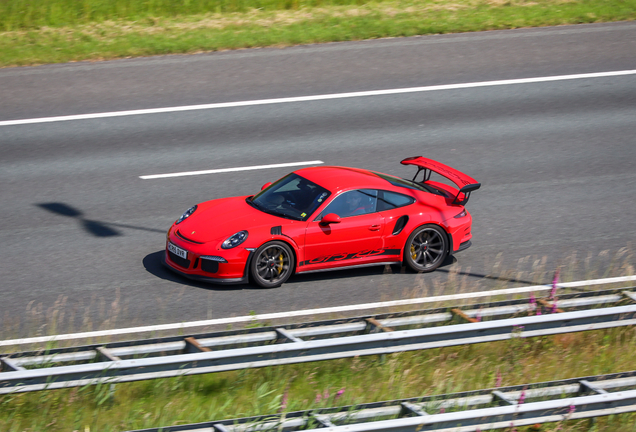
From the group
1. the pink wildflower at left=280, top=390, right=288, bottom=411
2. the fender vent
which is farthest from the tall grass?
the pink wildflower at left=280, top=390, right=288, bottom=411

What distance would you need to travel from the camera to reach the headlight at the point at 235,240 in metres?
9.42

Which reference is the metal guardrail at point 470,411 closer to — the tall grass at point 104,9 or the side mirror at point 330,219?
the side mirror at point 330,219

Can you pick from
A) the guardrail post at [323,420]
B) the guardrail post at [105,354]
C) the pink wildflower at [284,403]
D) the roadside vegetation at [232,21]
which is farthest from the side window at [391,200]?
the roadside vegetation at [232,21]

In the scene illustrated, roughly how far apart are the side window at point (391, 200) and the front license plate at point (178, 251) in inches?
101

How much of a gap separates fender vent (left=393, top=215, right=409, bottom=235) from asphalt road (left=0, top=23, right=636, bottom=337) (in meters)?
0.58

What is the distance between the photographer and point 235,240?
947 cm

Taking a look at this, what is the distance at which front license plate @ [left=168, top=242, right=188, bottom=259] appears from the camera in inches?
376

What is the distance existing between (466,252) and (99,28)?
483 inches

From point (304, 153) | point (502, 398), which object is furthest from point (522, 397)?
point (304, 153)

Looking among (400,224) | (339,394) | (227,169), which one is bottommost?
(339,394)

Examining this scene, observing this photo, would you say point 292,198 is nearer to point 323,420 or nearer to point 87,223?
point 87,223

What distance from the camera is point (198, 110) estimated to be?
15.9 metres

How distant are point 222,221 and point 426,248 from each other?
2.69 metres

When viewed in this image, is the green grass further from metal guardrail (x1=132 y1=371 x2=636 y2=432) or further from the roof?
the roof
